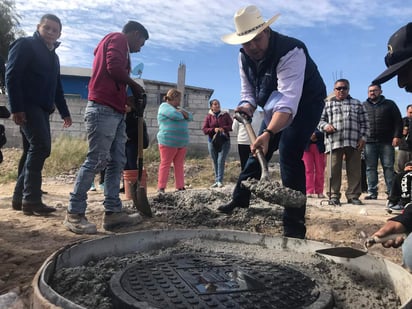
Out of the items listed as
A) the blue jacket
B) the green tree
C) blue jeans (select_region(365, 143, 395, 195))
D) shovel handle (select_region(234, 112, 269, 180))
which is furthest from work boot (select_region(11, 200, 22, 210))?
the green tree

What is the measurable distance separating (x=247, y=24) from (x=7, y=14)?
1965 centimetres

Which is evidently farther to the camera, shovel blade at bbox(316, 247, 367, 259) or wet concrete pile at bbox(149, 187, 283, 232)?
wet concrete pile at bbox(149, 187, 283, 232)

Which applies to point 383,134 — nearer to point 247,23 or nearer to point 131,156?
point 131,156

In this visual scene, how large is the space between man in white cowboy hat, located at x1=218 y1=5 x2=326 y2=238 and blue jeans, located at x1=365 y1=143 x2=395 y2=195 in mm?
3660

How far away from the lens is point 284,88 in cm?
259

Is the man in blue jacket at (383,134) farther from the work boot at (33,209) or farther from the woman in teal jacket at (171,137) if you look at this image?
the work boot at (33,209)

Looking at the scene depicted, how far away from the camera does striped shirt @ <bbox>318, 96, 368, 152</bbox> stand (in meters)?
5.42

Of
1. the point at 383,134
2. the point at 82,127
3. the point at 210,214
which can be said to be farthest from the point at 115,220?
the point at 82,127

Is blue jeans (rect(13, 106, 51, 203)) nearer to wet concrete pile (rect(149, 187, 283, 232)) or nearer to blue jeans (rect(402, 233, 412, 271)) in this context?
wet concrete pile (rect(149, 187, 283, 232))

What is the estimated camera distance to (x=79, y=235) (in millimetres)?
3027

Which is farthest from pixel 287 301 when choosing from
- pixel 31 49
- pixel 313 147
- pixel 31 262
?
pixel 313 147

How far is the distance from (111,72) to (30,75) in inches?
42.0

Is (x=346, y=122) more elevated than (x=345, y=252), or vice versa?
(x=346, y=122)

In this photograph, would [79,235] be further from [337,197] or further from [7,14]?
[7,14]
